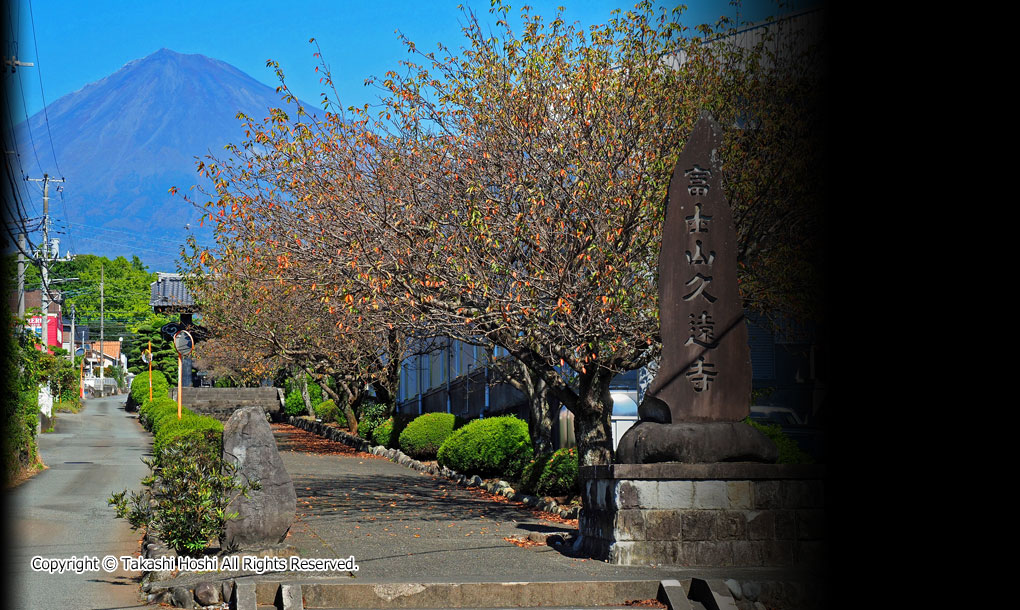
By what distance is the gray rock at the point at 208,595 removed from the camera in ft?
30.3

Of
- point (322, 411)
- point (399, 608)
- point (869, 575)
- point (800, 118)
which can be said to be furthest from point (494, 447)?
point (322, 411)

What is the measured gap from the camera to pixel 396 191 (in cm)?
1579

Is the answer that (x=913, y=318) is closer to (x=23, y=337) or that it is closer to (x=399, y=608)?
(x=399, y=608)

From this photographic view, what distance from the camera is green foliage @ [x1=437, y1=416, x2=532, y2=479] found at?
69.1 ft

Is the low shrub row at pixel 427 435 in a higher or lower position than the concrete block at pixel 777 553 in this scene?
higher

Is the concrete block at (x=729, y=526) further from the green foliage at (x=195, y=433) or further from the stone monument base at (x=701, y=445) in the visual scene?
the green foliage at (x=195, y=433)

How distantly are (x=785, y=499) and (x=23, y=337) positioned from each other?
18256mm

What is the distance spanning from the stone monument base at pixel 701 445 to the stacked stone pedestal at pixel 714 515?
0.55 ft

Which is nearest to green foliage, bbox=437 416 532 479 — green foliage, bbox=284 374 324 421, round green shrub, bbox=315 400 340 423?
round green shrub, bbox=315 400 340 423

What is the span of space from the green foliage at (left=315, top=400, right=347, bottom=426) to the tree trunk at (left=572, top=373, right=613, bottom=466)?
79.6 feet

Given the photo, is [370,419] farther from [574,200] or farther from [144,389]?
[144,389]

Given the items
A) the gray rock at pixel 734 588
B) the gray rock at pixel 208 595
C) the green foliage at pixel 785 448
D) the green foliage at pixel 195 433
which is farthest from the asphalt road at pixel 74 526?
the green foliage at pixel 785 448

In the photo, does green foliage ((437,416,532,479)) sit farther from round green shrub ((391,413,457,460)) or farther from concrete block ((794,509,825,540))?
concrete block ((794,509,825,540))

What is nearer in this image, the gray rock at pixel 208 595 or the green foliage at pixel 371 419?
the gray rock at pixel 208 595
